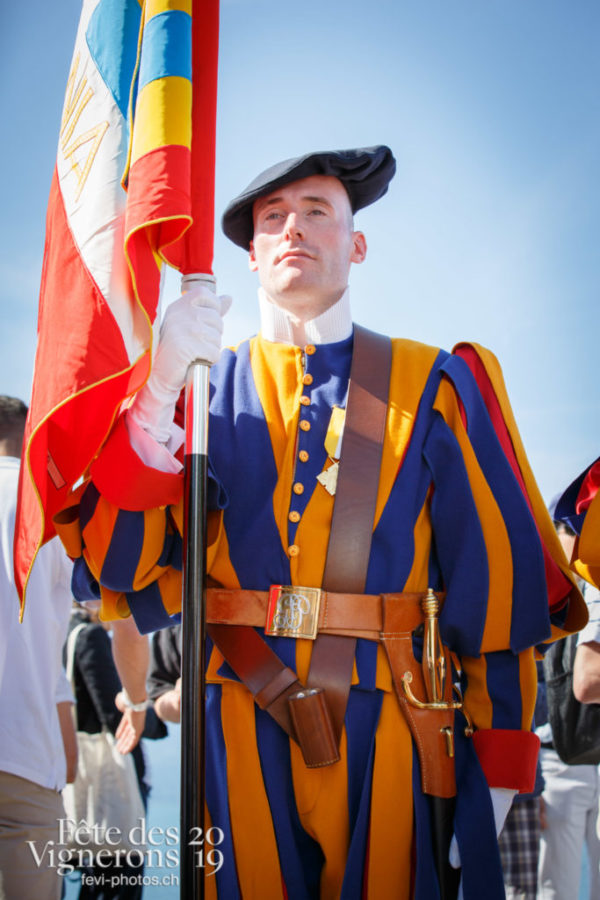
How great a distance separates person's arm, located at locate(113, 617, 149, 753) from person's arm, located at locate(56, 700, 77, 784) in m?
0.31

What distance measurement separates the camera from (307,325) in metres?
2.40

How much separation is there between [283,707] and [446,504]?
0.66 metres

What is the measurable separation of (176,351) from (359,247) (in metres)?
0.92

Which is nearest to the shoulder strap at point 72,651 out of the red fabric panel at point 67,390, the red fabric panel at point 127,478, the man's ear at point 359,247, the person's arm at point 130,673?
the person's arm at point 130,673

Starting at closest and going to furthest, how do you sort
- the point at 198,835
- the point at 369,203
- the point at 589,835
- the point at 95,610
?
the point at 198,835 → the point at 369,203 → the point at 589,835 → the point at 95,610

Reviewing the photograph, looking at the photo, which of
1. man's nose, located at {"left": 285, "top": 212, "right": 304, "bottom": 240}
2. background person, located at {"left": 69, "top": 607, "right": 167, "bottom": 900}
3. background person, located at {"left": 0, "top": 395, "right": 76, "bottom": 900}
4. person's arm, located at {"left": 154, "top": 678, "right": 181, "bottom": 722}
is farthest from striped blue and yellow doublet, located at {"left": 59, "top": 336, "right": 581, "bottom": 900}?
background person, located at {"left": 69, "top": 607, "right": 167, "bottom": 900}

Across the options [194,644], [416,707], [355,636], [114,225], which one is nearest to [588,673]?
[416,707]

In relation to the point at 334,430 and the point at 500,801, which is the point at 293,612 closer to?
the point at 334,430

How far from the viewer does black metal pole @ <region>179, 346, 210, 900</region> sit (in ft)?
5.46

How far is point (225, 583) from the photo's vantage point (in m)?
2.12

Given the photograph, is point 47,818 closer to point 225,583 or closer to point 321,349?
point 225,583

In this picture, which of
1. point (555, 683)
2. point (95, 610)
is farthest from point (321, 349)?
point (95, 610)

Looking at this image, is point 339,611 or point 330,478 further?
point 330,478

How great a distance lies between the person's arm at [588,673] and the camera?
310 cm
